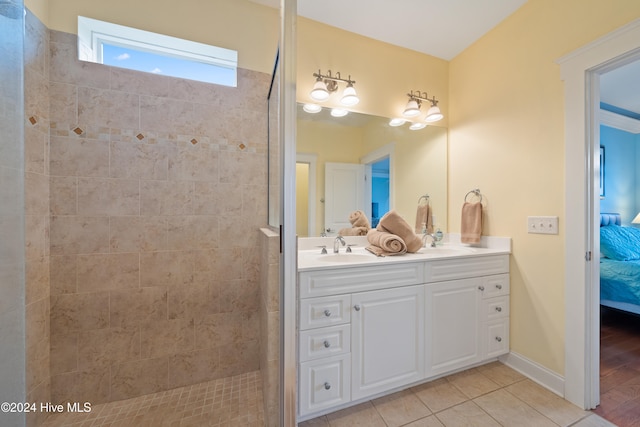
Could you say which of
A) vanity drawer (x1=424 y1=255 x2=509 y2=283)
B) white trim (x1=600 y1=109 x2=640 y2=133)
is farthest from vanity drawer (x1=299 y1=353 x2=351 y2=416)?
white trim (x1=600 y1=109 x2=640 y2=133)

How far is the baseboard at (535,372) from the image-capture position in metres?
1.46

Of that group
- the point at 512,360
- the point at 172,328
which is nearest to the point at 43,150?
the point at 172,328

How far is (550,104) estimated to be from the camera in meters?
1.52

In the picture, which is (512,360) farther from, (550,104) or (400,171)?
(550,104)

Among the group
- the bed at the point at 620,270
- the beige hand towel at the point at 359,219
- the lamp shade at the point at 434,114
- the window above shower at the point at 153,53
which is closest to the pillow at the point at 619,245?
the bed at the point at 620,270

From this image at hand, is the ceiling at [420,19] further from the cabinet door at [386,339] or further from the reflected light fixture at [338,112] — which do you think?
the cabinet door at [386,339]

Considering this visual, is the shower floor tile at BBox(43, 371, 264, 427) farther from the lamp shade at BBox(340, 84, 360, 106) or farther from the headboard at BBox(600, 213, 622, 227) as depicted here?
the headboard at BBox(600, 213, 622, 227)

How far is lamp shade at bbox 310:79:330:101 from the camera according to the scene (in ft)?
5.83

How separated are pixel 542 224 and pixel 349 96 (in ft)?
5.26

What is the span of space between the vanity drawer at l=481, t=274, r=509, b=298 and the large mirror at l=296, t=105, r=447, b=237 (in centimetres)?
61

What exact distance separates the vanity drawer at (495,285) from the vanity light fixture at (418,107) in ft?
4.61

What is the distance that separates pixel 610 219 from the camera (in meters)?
2.86

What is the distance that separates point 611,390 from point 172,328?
2760 mm

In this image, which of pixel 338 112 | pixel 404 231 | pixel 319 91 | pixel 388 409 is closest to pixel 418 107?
pixel 338 112
